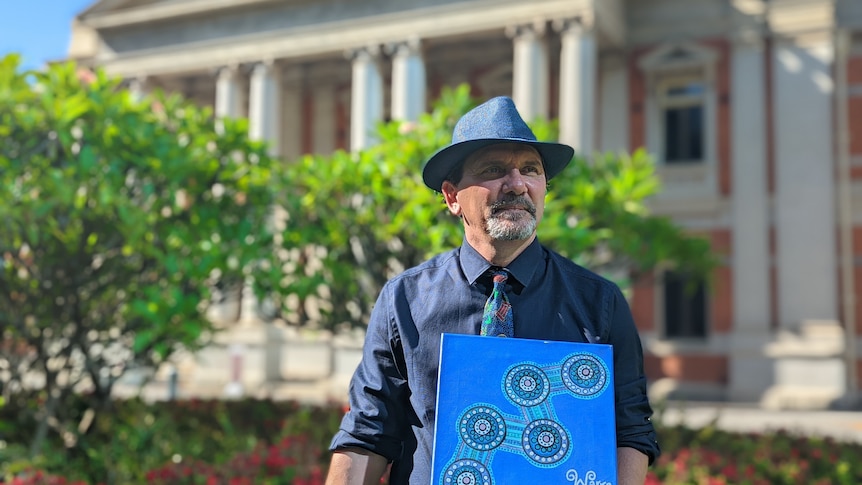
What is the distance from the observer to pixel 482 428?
1.91 meters

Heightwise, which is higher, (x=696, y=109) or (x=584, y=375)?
(x=696, y=109)

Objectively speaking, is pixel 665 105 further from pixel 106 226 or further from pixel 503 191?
pixel 503 191

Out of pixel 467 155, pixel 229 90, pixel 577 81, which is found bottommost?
pixel 467 155

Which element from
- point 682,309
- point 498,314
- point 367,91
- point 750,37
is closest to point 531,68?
point 367,91

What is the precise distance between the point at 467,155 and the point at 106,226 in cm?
606

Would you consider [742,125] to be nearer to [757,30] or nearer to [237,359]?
[757,30]

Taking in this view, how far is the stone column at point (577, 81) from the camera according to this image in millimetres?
18297

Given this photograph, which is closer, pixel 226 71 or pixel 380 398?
pixel 380 398

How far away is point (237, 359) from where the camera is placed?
2048cm

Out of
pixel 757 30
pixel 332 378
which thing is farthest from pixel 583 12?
pixel 332 378

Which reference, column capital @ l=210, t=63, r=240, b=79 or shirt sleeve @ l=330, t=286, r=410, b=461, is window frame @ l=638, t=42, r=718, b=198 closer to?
column capital @ l=210, t=63, r=240, b=79

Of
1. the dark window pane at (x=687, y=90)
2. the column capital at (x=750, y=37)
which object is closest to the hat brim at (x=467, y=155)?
the column capital at (x=750, y=37)

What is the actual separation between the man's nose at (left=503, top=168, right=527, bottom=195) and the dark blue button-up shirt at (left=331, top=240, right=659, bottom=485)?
0.54ft

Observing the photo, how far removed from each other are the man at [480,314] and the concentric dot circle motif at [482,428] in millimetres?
132
